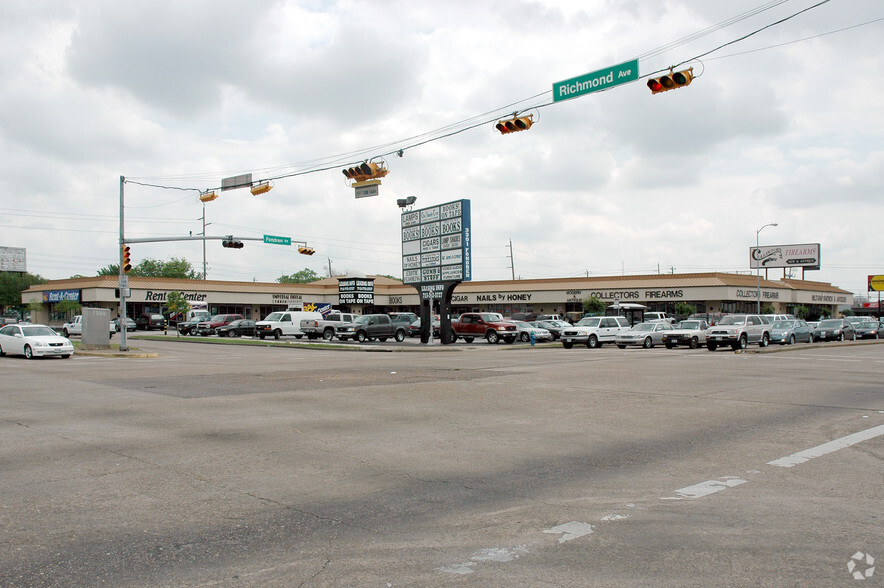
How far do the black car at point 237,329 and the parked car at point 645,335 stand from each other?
28.6 metres

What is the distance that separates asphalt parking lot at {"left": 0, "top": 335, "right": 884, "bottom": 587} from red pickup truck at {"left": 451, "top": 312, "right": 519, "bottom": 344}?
1090 inches

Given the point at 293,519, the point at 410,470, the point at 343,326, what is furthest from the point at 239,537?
the point at 343,326

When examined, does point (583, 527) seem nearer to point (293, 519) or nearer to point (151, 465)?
point (293, 519)

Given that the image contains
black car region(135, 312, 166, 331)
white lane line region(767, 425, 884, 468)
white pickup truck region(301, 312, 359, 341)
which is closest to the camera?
white lane line region(767, 425, 884, 468)

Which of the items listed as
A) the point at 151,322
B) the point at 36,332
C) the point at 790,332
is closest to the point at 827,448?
the point at 36,332

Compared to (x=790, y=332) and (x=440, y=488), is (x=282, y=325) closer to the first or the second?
(x=790, y=332)

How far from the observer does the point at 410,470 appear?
300 inches

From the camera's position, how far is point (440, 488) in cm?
685

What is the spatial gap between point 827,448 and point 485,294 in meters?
71.8

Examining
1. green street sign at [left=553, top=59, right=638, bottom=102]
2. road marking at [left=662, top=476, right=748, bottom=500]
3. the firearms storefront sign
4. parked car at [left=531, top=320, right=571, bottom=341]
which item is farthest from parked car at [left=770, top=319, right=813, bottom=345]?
the firearms storefront sign

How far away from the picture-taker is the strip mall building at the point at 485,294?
67.7 m

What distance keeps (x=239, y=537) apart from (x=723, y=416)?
8747mm

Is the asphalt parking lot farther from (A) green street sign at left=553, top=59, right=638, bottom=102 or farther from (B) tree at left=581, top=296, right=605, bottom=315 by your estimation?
(B) tree at left=581, top=296, right=605, bottom=315

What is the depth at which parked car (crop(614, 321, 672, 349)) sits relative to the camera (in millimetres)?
35375
